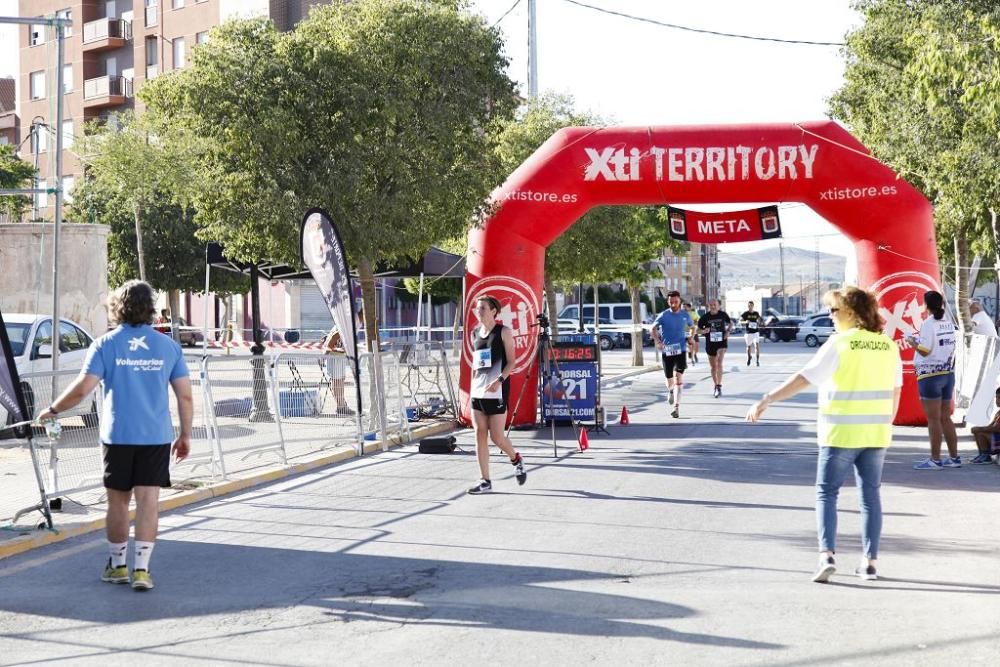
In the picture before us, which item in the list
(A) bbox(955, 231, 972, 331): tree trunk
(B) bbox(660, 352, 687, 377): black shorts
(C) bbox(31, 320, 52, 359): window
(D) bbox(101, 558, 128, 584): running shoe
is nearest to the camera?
(D) bbox(101, 558, 128, 584): running shoe

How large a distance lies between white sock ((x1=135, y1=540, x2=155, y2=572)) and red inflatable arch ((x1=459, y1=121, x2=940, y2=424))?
29.5ft

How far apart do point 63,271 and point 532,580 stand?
54.9ft

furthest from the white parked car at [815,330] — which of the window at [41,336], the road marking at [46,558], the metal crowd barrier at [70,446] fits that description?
the road marking at [46,558]

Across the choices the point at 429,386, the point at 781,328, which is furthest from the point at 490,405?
the point at 781,328

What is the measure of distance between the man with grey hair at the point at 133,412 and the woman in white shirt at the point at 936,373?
789cm

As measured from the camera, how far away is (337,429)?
47.3 feet

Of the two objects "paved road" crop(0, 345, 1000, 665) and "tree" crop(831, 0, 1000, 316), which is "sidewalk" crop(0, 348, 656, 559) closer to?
"paved road" crop(0, 345, 1000, 665)

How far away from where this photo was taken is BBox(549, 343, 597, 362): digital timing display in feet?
53.7

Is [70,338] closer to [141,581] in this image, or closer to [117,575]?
[117,575]

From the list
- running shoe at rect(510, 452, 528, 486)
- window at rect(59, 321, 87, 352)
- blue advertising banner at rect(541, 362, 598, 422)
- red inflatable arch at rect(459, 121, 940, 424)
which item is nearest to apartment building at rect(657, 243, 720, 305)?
red inflatable arch at rect(459, 121, 940, 424)

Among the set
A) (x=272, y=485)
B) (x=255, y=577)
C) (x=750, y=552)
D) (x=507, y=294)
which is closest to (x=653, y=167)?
(x=507, y=294)

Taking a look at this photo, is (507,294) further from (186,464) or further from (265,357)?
(186,464)

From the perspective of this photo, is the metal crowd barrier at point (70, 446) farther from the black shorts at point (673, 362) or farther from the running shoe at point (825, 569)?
the black shorts at point (673, 362)

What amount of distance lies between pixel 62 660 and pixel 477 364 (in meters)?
5.73
